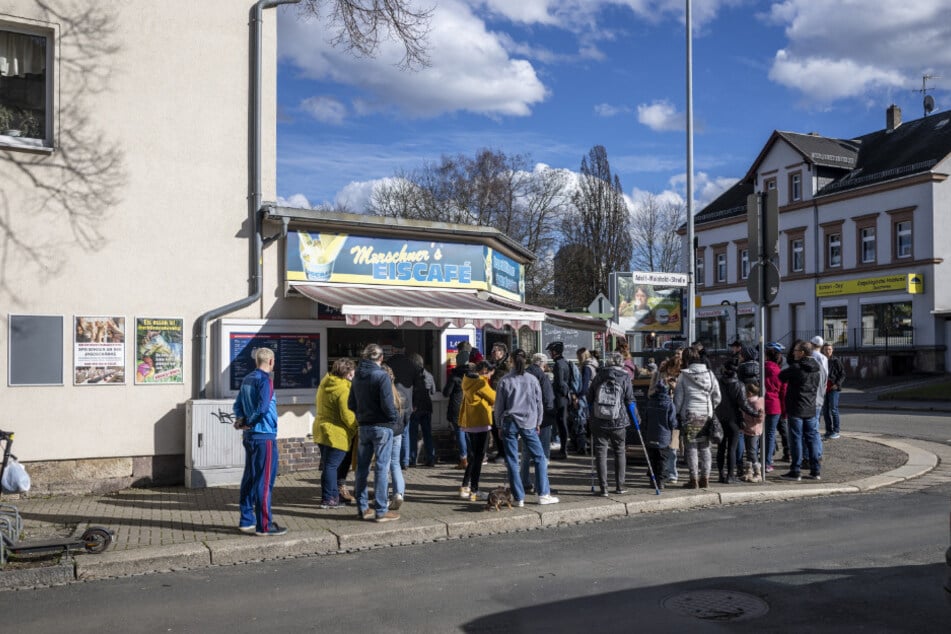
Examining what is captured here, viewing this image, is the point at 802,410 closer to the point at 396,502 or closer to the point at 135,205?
the point at 396,502

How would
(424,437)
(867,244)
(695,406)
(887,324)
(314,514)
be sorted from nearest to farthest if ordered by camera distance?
(314,514), (695,406), (424,437), (887,324), (867,244)

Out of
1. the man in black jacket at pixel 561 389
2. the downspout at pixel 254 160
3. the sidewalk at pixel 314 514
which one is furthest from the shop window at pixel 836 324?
the downspout at pixel 254 160

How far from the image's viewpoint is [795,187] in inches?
1842

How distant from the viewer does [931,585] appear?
623 centimetres

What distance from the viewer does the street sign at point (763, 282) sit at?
11.1m

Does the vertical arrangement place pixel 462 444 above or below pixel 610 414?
below

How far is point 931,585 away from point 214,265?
29.5ft

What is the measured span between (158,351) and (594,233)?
49695mm

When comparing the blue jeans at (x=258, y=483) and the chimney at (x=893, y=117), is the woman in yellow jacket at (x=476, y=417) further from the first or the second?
the chimney at (x=893, y=117)


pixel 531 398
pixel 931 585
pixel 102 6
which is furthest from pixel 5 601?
pixel 102 6

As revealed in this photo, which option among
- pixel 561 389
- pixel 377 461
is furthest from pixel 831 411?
pixel 377 461

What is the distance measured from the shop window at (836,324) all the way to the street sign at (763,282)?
110 feet

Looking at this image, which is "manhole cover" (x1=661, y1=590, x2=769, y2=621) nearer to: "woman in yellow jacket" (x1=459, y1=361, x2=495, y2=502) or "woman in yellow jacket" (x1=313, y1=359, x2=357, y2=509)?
"woman in yellow jacket" (x1=459, y1=361, x2=495, y2=502)

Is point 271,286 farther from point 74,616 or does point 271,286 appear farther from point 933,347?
point 933,347
